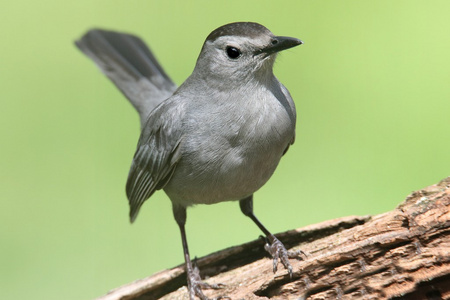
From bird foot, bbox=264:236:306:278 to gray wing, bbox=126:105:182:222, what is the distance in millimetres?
775

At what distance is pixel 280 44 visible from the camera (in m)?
3.07

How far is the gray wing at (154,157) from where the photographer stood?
351 centimetres

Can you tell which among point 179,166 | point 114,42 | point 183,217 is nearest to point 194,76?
point 179,166

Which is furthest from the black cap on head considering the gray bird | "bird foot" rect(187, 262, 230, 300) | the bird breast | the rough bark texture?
"bird foot" rect(187, 262, 230, 300)

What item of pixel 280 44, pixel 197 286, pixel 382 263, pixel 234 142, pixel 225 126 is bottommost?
pixel 382 263

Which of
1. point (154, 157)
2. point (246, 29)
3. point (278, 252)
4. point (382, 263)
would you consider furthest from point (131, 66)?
point (382, 263)

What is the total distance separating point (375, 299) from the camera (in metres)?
2.89

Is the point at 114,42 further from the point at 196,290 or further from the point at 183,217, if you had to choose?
the point at 196,290

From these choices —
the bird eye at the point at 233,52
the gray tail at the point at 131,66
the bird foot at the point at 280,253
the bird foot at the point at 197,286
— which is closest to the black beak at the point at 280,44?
the bird eye at the point at 233,52

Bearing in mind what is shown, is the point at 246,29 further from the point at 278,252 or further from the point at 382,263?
the point at 382,263

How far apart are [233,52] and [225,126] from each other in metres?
0.42

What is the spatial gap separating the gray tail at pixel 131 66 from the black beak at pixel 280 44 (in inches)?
61.0

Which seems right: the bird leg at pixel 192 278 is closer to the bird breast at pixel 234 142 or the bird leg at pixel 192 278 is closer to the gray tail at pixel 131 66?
the bird breast at pixel 234 142

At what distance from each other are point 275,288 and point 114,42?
2.76 metres
